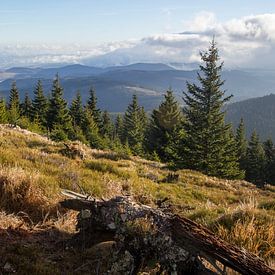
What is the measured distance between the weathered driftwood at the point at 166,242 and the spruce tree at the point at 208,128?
33.1 metres

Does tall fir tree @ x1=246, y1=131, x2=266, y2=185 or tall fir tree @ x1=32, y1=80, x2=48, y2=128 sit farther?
tall fir tree @ x1=246, y1=131, x2=266, y2=185

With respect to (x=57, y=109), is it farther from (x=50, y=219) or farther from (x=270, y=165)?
(x=50, y=219)

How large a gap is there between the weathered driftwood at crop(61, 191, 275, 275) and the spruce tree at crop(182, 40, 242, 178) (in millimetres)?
33127

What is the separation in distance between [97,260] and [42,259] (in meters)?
0.61

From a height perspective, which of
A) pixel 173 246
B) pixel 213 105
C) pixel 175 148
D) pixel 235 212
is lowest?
pixel 175 148

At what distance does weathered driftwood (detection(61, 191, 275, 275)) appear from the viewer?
12.4ft

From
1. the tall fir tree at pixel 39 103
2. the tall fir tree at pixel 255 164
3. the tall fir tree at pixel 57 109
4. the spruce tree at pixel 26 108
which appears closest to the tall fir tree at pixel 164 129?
the tall fir tree at pixel 57 109

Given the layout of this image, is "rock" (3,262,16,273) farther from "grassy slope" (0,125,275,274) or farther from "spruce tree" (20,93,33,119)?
"spruce tree" (20,93,33,119)

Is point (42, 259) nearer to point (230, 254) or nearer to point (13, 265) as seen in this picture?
point (13, 265)

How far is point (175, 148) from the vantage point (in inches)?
1631

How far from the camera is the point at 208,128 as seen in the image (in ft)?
132

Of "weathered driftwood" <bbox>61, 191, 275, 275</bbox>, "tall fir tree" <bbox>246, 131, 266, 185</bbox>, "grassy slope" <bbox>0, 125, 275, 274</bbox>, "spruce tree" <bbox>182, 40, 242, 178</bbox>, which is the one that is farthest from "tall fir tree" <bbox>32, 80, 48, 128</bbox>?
"weathered driftwood" <bbox>61, 191, 275, 275</bbox>

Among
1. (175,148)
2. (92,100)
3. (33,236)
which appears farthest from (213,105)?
(33,236)

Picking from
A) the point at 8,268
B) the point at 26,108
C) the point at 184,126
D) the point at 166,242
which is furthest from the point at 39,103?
the point at 166,242
